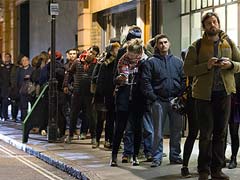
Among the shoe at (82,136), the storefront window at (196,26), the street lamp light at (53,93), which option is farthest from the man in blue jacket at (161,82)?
the shoe at (82,136)

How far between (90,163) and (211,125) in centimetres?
319

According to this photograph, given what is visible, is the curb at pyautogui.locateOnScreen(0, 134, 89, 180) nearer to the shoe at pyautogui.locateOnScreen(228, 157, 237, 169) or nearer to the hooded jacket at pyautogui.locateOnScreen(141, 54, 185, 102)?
the hooded jacket at pyautogui.locateOnScreen(141, 54, 185, 102)

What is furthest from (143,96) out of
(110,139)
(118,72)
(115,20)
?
(115,20)

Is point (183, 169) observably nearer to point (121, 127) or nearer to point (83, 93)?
point (121, 127)

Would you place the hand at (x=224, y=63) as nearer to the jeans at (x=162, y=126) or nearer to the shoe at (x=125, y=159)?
the jeans at (x=162, y=126)

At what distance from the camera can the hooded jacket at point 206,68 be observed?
788 centimetres

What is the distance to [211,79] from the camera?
310 inches

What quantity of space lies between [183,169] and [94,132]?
4.55 m

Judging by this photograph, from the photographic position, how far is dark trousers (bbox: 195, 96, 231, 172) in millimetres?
7949

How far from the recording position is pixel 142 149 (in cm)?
1103

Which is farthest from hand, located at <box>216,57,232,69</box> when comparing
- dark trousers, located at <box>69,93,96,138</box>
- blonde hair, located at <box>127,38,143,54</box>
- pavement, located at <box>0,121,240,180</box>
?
dark trousers, located at <box>69,93,96,138</box>

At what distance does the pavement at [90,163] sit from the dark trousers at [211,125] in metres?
0.71

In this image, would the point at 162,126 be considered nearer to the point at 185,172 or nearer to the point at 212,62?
the point at 185,172

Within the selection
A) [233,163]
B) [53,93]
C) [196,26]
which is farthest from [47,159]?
[196,26]
